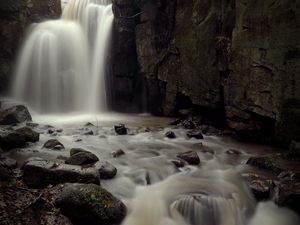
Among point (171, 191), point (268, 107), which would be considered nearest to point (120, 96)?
point (268, 107)

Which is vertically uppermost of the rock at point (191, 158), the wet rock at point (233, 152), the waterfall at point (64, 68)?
the waterfall at point (64, 68)

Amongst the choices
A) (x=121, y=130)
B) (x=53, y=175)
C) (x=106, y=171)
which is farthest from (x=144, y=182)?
(x=121, y=130)

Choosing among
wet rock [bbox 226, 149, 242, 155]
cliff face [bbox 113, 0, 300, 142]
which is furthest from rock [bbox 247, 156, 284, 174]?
cliff face [bbox 113, 0, 300, 142]

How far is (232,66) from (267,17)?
A: 74.5 inches

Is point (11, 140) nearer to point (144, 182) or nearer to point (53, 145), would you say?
point (53, 145)

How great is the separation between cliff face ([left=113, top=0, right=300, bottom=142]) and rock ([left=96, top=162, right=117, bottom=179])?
4892mm

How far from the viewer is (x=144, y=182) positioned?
23.1 ft

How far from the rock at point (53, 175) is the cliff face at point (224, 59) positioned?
5629 millimetres

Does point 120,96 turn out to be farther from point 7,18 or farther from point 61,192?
point 61,192

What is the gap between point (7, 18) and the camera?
16.1m

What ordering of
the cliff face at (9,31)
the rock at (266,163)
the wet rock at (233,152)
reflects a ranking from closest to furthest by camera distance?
the rock at (266,163) < the wet rock at (233,152) < the cliff face at (9,31)

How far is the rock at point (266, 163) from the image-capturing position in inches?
293

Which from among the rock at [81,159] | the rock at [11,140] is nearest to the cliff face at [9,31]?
the rock at [11,140]

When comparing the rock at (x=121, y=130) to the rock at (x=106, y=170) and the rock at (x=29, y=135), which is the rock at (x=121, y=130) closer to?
the rock at (x=29, y=135)
